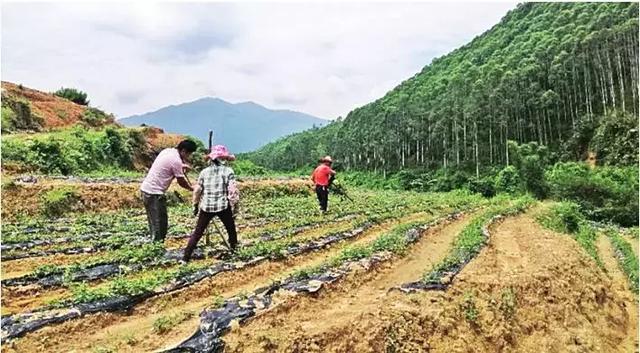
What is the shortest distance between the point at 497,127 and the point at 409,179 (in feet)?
36.4

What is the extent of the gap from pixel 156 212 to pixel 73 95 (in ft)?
149

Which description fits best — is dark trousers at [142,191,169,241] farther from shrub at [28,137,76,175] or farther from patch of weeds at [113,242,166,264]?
shrub at [28,137,76,175]

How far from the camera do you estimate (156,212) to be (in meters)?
9.63

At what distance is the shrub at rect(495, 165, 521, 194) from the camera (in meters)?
45.0

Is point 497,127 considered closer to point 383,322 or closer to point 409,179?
point 409,179

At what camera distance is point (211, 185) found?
9250mm

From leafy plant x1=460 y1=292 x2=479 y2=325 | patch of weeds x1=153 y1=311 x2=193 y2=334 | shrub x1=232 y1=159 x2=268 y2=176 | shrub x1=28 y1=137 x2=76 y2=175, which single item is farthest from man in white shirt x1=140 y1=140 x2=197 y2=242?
shrub x1=232 y1=159 x2=268 y2=176

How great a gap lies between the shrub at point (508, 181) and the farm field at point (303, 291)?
30.5 meters

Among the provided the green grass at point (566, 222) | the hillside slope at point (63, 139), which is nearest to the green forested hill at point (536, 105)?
the green grass at point (566, 222)

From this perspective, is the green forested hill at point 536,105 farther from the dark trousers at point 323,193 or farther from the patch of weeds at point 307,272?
the patch of weeds at point 307,272

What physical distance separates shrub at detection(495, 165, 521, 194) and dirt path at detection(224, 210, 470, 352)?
36.1 meters

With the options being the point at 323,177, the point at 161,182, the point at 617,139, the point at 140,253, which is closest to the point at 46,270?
the point at 140,253

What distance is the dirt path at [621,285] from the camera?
39.6ft

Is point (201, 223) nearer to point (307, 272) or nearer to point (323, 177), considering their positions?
point (307, 272)
